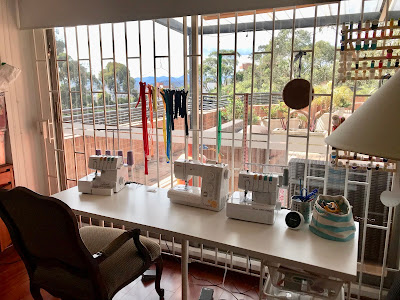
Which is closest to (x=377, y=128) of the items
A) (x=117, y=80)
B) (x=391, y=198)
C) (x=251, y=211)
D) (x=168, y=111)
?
(x=391, y=198)

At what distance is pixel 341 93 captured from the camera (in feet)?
6.49

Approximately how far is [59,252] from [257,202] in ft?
3.40

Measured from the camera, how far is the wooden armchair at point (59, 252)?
140 centimetres

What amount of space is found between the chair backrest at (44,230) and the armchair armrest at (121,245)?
89 mm

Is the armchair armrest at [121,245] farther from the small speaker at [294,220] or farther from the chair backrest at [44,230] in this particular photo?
the small speaker at [294,220]

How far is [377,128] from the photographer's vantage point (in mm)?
625

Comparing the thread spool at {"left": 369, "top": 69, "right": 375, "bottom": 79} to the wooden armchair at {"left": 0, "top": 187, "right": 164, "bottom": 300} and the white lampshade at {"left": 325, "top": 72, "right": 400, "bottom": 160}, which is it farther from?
the wooden armchair at {"left": 0, "top": 187, "right": 164, "bottom": 300}

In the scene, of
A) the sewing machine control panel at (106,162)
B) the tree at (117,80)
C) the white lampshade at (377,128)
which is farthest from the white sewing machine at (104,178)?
the white lampshade at (377,128)

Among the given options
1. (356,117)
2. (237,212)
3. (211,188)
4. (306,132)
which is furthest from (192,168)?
(356,117)

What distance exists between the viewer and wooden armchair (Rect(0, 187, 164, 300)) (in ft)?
4.59

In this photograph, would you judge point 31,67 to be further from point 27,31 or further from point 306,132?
point 306,132

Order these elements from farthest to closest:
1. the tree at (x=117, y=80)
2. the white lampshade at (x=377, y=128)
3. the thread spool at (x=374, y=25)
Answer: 1. the tree at (x=117, y=80)
2. the thread spool at (x=374, y=25)
3. the white lampshade at (x=377, y=128)

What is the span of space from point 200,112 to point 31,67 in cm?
163

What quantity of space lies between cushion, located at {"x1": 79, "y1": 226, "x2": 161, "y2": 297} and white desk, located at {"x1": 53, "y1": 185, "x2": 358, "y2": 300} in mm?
206
